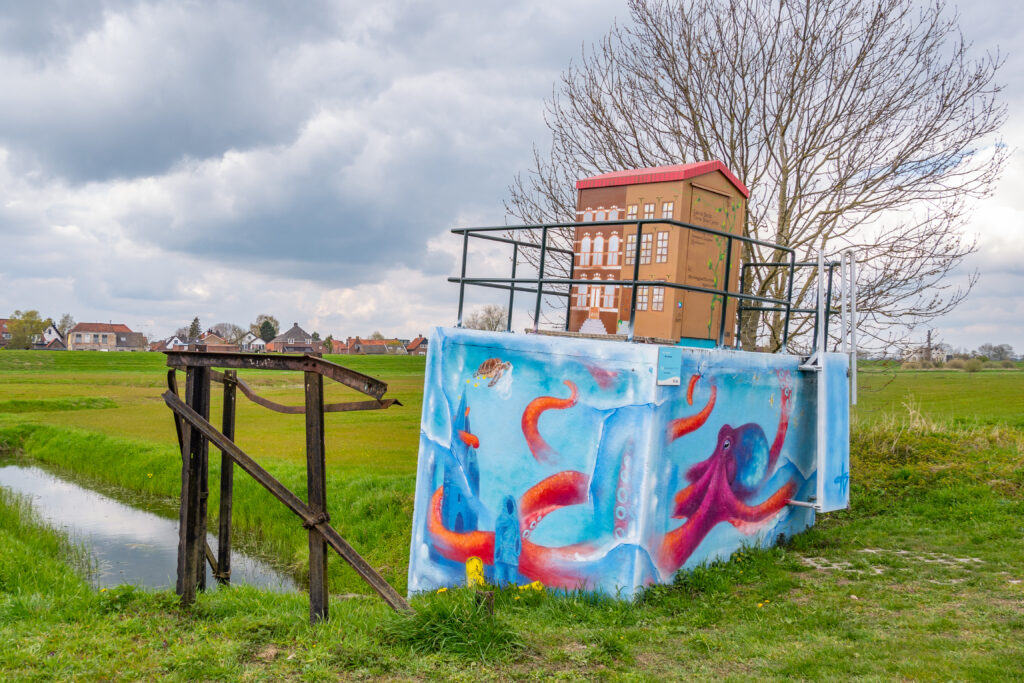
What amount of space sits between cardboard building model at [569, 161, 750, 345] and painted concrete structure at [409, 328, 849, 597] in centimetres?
82

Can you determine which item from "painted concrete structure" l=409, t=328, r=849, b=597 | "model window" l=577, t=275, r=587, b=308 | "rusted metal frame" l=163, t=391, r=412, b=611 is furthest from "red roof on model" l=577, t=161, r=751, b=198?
"rusted metal frame" l=163, t=391, r=412, b=611

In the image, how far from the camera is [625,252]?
9211 mm

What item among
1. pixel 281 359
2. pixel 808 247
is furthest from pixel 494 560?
pixel 808 247

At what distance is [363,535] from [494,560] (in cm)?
711

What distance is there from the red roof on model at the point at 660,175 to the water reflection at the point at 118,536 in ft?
25.8

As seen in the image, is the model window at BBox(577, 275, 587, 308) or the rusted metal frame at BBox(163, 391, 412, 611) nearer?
the rusted metal frame at BBox(163, 391, 412, 611)

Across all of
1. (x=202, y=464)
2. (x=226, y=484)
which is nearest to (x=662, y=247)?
(x=202, y=464)

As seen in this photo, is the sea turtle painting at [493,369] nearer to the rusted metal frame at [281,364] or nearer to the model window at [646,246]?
the model window at [646,246]

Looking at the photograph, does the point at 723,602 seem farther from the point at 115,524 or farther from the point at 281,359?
the point at 115,524

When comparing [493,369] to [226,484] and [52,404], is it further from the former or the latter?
[52,404]

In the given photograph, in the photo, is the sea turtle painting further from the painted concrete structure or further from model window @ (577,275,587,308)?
model window @ (577,275,587,308)

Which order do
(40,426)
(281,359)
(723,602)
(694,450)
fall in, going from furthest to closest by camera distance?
(40,426), (694,450), (723,602), (281,359)

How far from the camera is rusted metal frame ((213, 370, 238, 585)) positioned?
317 inches

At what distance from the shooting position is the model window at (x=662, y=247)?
347 inches
